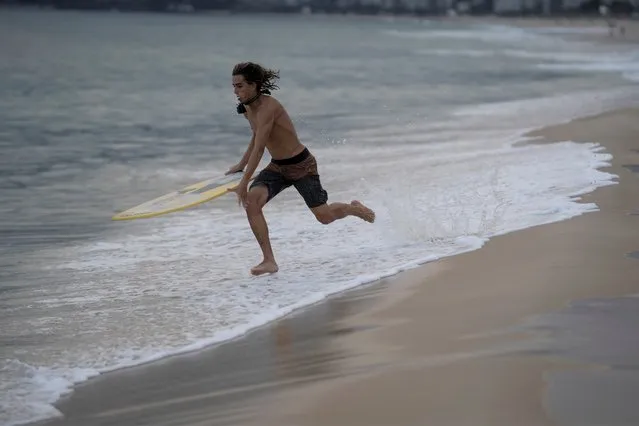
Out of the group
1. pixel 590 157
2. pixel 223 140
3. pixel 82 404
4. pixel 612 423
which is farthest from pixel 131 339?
pixel 223 140

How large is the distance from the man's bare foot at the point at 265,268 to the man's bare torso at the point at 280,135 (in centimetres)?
68

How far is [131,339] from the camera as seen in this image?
20.2 ft

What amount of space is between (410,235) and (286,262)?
1088mm

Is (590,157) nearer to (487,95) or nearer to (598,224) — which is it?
(598,224)

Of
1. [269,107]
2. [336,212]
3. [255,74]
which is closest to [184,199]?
[336,212]

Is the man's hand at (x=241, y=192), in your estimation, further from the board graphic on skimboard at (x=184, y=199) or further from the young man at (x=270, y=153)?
the board graphic on skimboard at (x=184, y=199)

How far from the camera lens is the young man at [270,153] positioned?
723 cm

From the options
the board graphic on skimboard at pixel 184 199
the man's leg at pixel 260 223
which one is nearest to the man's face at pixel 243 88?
the man's leg at pixel 260 223

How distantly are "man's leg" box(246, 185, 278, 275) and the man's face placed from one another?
0.62 m

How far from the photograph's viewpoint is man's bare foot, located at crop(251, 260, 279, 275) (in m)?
7.54

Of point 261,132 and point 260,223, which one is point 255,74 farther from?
point 260,223

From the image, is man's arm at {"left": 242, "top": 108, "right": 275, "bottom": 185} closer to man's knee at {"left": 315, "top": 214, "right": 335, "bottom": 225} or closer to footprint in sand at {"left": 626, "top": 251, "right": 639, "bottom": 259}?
man's knee at {"left": 315, "top": 214, "right": 335, "bottom": 225}

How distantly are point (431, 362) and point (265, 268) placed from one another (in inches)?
97.8

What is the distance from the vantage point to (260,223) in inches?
297
